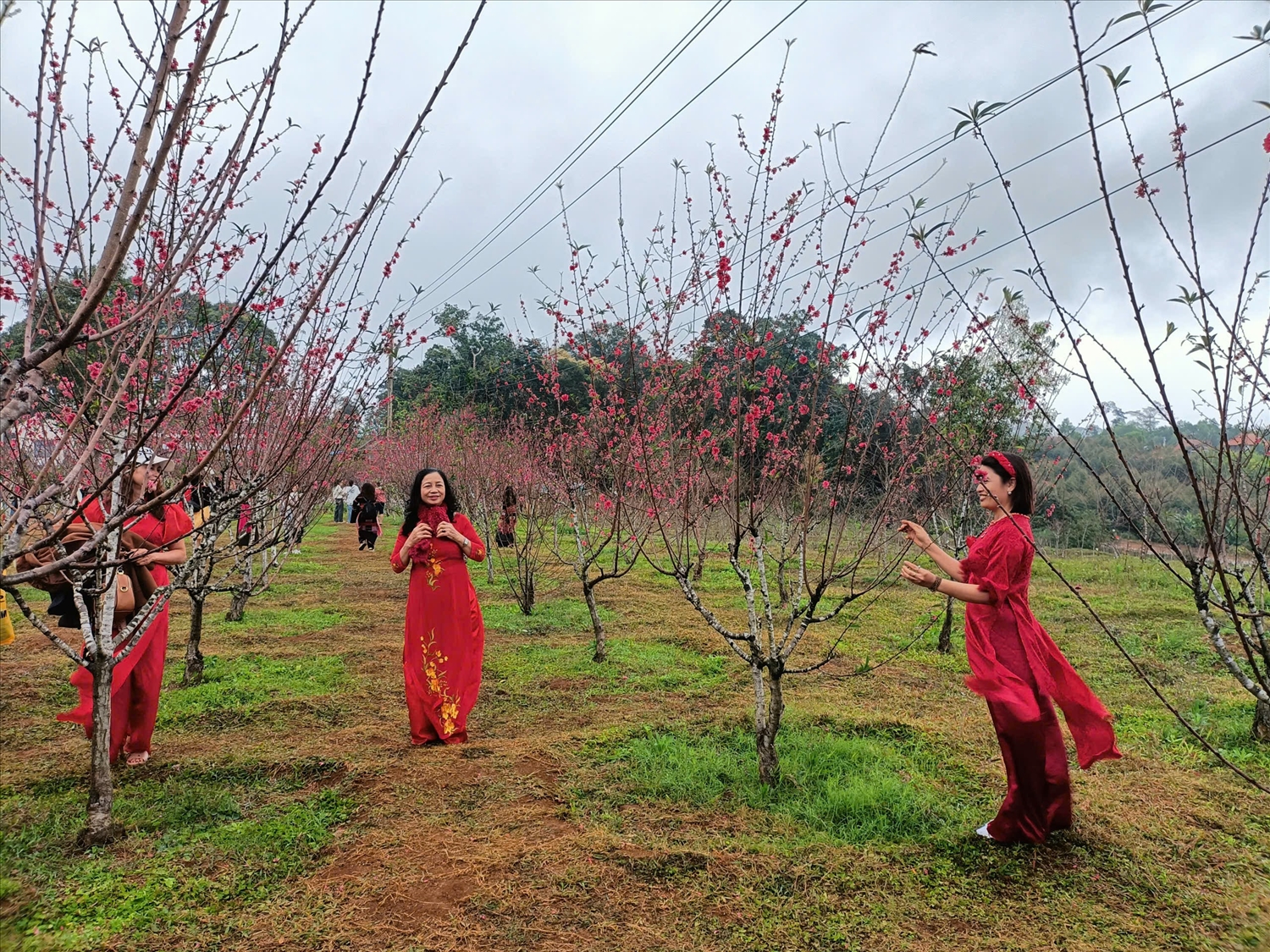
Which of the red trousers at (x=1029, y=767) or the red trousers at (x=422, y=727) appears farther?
the red trousers at (x=422, y=727)

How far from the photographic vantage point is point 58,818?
3.31 m

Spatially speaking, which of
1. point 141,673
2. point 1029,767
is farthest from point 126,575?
point 1029,767

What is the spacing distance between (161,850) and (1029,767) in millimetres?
3622

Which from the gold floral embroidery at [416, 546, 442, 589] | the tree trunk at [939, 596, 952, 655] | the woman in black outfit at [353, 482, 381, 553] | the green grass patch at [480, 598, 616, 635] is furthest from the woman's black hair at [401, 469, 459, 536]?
the woman in black outfit at [353, 482, 381, 553]

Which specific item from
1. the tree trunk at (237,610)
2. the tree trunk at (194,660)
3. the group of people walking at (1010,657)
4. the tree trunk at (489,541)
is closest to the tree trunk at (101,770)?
the group of people walking at (1010,657)

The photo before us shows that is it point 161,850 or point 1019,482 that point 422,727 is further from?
point 1019,482

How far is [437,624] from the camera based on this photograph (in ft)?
14.8

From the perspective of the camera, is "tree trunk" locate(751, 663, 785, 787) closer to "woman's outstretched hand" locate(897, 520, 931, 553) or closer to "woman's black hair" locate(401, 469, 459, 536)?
"woman's outstretched hand" locate(897, 520, 931, 553)

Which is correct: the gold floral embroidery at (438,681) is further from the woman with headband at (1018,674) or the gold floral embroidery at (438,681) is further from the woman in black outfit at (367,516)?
the woman in black outfit at (367,516)

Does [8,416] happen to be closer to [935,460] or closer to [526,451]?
[935,460]

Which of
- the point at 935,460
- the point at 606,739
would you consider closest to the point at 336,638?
the point at 606,739

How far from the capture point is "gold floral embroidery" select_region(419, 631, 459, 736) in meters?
4.47

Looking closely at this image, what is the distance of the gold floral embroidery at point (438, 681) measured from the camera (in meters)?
4.47

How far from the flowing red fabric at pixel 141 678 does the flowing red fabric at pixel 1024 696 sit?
12.3ft
